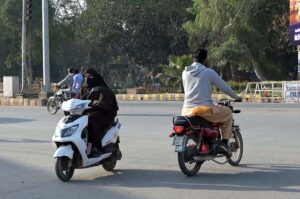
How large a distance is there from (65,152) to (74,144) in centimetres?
17

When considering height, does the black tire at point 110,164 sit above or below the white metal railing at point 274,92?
below

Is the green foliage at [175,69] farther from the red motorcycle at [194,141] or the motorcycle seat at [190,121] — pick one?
the motorcycle seat at [190,121]

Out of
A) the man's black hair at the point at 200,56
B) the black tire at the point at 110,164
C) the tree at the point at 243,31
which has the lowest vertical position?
the black tire at the point at 110,164

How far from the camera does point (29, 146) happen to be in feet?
41.1

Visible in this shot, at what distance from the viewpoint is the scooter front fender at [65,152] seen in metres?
8.02

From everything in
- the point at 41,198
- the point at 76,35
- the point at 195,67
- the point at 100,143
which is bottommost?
the point at 41,198

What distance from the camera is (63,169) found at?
8281 mm

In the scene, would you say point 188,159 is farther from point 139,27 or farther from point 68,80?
point 139,27

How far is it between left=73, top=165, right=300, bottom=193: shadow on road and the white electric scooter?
0.35 meters

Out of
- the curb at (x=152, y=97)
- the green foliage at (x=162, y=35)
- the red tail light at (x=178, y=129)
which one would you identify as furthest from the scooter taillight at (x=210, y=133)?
the green foliage at (x=162, y=35)

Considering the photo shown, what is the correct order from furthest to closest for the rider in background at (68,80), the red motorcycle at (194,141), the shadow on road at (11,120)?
the rider in background at (68,80), the shadow on road at (11,120), the red motorcycle at (194,141)

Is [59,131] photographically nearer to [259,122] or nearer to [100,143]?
[100,143]

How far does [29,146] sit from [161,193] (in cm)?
581

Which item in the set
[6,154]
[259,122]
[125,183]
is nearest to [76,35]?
[259,122]
